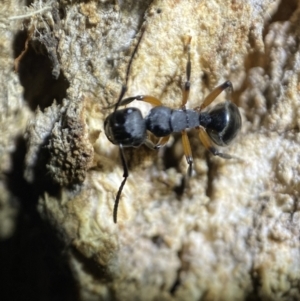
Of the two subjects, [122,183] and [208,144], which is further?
[208,144]

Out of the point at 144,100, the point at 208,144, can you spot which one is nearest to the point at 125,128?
the point at 144,100

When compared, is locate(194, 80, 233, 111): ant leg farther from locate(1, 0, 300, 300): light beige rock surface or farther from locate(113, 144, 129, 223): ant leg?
locate(113, 144, 129, 223): ant leg

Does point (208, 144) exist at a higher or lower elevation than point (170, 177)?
higher

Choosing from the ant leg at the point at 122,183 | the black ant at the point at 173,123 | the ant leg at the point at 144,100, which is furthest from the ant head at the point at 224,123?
the ant leg at the point at 122,183

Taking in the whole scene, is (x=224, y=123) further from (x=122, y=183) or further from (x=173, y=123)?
(x=122, y=183)

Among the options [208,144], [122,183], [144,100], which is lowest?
[122,183]

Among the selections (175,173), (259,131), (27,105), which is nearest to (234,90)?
(259,131)
